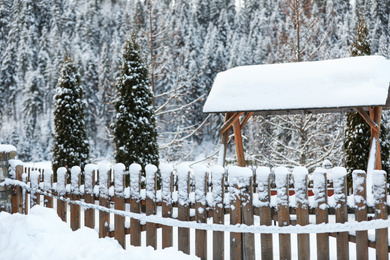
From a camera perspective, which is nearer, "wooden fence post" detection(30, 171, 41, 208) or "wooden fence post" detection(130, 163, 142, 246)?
"wooden fence post" detection(130, 163, 142, 246)

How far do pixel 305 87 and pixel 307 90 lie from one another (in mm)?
134

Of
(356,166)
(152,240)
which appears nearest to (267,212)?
(152,240)

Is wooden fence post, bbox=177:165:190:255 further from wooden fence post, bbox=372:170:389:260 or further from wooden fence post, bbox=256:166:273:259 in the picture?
wooden fence post, bbox=372:170:389:260

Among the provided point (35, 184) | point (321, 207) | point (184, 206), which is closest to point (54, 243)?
point (184, 206)

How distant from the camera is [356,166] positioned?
1152cm

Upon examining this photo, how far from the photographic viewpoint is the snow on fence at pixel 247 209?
9.68ft

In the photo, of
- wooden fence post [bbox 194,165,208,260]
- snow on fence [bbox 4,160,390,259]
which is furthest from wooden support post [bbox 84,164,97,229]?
wooden fence post [bbox 194,165,208,260]

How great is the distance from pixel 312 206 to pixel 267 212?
0.43 m

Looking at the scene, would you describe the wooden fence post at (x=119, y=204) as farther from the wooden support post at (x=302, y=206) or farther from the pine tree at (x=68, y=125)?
the pine tree at (x=68, y=125)

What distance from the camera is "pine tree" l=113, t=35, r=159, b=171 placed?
11.7 m

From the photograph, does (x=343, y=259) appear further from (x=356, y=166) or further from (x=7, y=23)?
(x=7, y=23)

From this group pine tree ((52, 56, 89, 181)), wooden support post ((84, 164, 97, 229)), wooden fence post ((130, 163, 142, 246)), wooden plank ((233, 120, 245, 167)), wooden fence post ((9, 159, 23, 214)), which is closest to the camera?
wooden fence post ((130, 163, 142, 246))

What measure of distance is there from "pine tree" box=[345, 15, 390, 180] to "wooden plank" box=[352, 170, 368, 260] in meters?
9.18

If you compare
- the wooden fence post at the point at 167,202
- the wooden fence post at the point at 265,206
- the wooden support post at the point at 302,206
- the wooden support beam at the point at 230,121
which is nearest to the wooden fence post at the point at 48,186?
the wooden fence post at the point at 167,202
